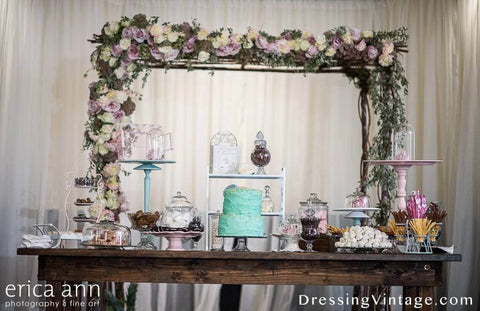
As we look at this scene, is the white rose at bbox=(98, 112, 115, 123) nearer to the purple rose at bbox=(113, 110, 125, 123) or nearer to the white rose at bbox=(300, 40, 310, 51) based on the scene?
the purple rose at bbox=(113, 110, 125, 123)

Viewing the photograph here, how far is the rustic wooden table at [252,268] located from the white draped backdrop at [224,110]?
3423 millimetres

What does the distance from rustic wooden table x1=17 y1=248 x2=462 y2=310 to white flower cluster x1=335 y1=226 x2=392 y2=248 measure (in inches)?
5.9

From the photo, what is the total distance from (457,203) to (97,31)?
3.90m

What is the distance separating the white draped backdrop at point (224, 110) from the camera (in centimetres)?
741

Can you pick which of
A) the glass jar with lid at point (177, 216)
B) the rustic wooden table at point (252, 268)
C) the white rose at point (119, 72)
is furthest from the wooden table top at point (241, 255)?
the white rose at point (119, 72)

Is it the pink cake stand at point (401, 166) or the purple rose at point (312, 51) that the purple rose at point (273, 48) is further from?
the pink cake stand at point (401, 166)

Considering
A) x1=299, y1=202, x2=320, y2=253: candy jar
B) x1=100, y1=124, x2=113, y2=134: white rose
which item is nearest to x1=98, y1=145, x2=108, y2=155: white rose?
x1=100, y1=124, x2=113, y2=134: white rose

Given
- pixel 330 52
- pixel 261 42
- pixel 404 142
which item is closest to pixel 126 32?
pixel 261 42

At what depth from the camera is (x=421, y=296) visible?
399 cm

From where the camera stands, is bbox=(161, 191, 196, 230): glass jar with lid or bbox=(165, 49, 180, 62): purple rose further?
bbox=(165, 49, 180, 62): purple rose

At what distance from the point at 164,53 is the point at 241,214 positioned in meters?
2.31

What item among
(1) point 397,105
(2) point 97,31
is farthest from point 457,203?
(2) point 97,31

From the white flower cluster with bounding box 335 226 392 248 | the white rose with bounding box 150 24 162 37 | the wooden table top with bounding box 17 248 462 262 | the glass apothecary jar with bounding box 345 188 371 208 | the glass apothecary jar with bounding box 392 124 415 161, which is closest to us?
the wooden table top with bounding box 17 248 462 262

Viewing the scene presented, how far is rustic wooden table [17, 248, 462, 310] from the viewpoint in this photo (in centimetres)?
396
